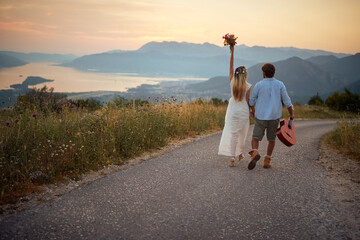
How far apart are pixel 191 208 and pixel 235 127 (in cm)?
254

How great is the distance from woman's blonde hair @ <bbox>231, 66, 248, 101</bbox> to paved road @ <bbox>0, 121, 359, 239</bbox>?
1.59 meters

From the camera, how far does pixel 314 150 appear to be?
25.7 feet

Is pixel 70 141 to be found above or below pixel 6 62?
below

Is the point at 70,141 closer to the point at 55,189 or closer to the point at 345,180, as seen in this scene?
the point at 55,189

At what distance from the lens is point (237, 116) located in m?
5.61

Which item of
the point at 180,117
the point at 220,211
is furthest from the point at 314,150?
the point at 220,211

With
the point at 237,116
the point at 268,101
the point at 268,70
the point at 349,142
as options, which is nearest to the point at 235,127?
the point at 237,116

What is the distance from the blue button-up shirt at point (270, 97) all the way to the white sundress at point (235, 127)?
29cm

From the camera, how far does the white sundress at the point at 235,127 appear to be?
560 cm

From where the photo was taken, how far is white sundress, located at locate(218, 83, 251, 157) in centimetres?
560

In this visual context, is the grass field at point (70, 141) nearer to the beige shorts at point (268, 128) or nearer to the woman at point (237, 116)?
the woman at point (237, 116)

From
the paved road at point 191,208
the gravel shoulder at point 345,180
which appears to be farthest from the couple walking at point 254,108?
the gravel shoulder at point 345,180

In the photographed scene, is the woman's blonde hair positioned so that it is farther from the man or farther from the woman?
the man

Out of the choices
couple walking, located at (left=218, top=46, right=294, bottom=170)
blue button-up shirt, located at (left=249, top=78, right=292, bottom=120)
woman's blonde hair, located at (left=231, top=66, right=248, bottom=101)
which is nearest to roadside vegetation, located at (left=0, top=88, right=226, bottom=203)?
couple walking, located at (left=218, top=46, right=294, bottom=170)
